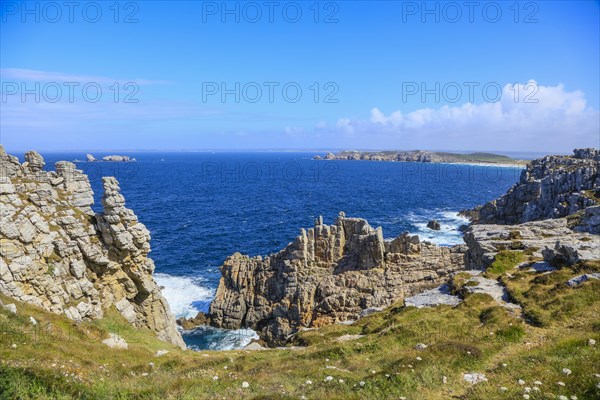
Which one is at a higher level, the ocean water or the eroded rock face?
the eroded rock face

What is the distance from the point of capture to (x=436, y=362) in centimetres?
1803

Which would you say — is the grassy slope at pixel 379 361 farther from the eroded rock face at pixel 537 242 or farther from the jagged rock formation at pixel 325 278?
the jagged rock formation at pixel 325 278

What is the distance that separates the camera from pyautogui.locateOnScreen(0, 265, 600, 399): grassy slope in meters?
14.3

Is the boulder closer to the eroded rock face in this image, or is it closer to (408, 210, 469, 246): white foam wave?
the eroded rock face

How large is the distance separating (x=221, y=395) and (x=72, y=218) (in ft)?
89.0

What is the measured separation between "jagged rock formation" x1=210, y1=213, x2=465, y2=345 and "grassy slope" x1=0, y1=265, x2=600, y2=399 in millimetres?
18232

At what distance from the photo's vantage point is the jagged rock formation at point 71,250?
29.2 metres

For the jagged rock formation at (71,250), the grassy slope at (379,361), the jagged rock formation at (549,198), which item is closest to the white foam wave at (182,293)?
the jagged rock formation at (71,250)

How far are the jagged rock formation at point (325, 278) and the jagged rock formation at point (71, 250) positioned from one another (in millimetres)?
13991

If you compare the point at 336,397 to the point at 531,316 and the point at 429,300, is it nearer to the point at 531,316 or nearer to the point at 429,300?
the point at 531,316

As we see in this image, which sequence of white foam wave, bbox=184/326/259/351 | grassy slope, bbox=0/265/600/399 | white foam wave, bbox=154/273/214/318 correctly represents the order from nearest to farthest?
1. grassy slope, bbox=0/265/600/399
2. white foam wave, bbox=184/326/259/351
3. white foam wave, bbox=154/273/214/318

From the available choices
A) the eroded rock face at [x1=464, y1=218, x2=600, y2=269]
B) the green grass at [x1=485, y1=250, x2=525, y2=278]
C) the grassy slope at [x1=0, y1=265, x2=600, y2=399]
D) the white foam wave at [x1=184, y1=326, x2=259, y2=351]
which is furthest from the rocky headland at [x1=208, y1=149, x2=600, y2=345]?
the grassy slope at [x1=0, y1=265, x2=600, y2=399]

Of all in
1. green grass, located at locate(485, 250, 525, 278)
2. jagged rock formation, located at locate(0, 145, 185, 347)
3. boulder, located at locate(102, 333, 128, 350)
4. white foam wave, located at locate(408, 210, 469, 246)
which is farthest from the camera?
white foam wave, located at locate(408, 210, 469, 246)

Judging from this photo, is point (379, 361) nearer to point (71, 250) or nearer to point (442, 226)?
point (71, 250)
